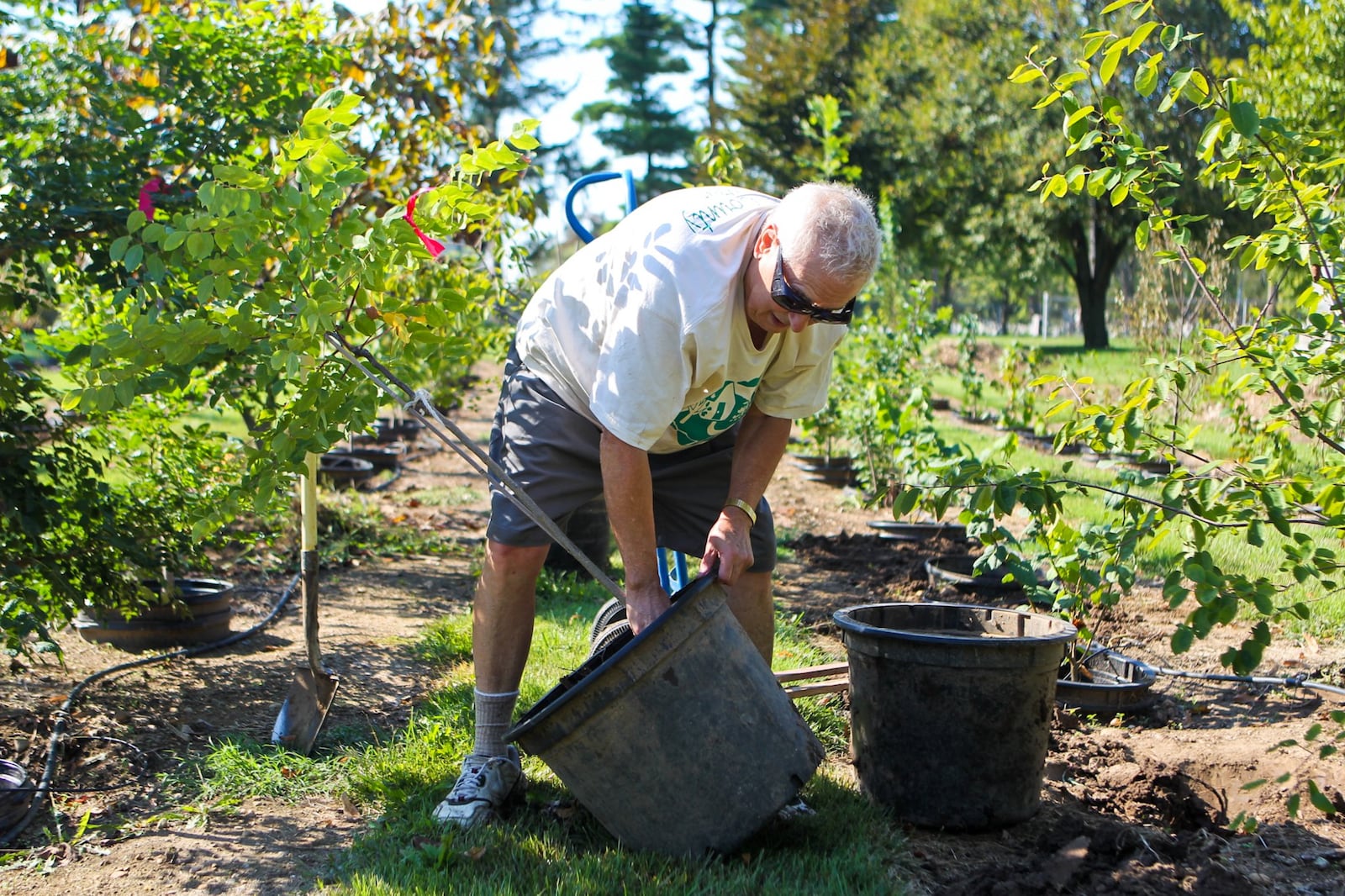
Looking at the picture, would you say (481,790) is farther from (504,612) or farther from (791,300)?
(791,300)

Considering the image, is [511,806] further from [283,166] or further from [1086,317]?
[1086,317]

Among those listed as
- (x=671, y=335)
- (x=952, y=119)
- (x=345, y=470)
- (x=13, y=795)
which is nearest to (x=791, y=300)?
(x=671, y=335)

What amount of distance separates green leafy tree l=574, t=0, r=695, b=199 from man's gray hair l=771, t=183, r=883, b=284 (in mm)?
38468

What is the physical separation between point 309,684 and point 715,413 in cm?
155

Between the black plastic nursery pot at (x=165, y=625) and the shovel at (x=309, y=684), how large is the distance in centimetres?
89

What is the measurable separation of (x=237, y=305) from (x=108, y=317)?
4.89 feet

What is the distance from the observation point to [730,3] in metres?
39.7

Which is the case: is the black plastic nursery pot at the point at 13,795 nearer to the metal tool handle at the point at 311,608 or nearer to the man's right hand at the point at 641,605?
the metal tool handle at the point at 311,608

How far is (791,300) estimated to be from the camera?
234 centimetres

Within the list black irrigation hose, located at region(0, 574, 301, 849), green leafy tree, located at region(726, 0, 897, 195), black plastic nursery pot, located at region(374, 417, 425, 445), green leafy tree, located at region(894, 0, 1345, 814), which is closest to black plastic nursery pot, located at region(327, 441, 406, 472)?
black plastic nursery pot, located at region(374, 417, 425, 445)

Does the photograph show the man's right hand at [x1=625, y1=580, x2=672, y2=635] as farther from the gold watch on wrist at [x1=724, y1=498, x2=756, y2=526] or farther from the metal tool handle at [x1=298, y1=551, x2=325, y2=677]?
the metal tool handle at [x1=298, y1=551, x2=325, y2=677]

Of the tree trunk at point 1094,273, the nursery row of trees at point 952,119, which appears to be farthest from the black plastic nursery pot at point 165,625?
the tree trunk at point 1094,273

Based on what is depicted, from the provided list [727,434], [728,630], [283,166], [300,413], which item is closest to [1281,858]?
[728,630]

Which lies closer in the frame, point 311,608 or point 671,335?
point 671,335
